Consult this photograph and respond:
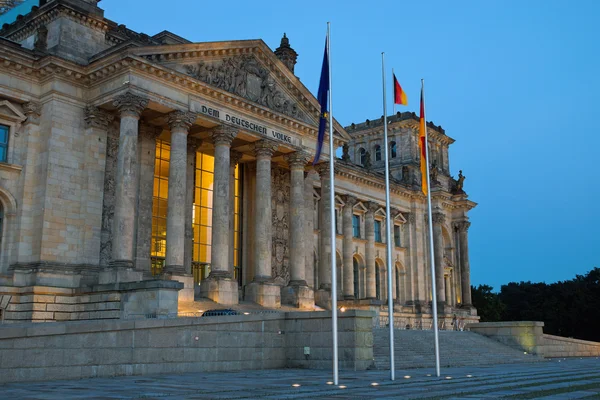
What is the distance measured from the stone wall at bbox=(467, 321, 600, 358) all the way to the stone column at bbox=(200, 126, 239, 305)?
17.1m

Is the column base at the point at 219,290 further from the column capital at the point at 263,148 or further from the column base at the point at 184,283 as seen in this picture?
the column capital at the point at 263,148

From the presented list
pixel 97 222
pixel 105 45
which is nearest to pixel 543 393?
pixel 97 222

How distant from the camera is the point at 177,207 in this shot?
3728 cm

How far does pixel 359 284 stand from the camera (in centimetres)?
6244

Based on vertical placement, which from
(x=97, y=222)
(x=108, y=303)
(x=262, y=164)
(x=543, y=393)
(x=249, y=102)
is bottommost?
(x=543, y=393)

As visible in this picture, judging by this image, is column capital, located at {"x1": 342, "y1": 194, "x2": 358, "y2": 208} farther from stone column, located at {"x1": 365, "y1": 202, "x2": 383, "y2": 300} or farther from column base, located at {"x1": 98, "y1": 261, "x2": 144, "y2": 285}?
column base, located at {"x1": 98, "y1": 261, "x2": 144, "y2": 285}

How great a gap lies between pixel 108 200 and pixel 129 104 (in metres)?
5.67

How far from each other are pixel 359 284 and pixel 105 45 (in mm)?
33432

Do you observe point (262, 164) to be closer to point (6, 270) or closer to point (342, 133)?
point (342, 133)

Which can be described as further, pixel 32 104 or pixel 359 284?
pixel 359 284

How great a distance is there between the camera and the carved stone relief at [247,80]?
4034 centimetres

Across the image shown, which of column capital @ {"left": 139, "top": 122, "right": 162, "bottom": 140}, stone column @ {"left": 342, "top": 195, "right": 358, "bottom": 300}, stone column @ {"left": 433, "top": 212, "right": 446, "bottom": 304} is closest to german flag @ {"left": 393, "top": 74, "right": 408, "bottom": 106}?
column capital @ {"left": 139, "top": 122, "right": 162, "bottom": 140}

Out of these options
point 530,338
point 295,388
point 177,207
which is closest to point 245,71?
point 177,207

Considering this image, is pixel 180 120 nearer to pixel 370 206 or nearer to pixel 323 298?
pixel 323 298
